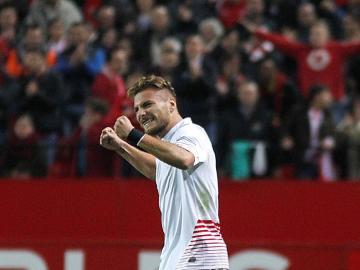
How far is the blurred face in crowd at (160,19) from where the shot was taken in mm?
14391

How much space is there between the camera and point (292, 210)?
39.0 feet

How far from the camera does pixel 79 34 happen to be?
1416cm

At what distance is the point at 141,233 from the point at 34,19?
449 centimetres

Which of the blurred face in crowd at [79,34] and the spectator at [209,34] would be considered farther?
the spectator at [209,34]

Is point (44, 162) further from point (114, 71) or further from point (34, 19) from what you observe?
point (34, 19)

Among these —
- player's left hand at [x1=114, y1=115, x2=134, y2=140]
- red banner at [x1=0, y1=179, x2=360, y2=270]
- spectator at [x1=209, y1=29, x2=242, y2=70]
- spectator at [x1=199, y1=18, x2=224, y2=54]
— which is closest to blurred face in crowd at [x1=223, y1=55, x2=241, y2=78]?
spectator at [x1=209, y1=29, x2=242, y2=70]


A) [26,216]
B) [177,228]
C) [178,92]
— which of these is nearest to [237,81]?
[178,92]

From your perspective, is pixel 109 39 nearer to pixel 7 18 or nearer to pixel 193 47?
pixel 7 18

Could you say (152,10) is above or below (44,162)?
above

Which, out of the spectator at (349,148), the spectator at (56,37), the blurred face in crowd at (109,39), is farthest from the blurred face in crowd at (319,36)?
the spectator at (56,37)

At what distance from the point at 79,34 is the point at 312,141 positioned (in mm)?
3585

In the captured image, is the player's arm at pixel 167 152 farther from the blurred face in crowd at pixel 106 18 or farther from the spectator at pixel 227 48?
the blurred face in crowd at pixel 106 18

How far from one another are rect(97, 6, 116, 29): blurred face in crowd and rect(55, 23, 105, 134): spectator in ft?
1.28

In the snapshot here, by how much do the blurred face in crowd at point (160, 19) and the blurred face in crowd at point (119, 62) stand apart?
3.41ft
